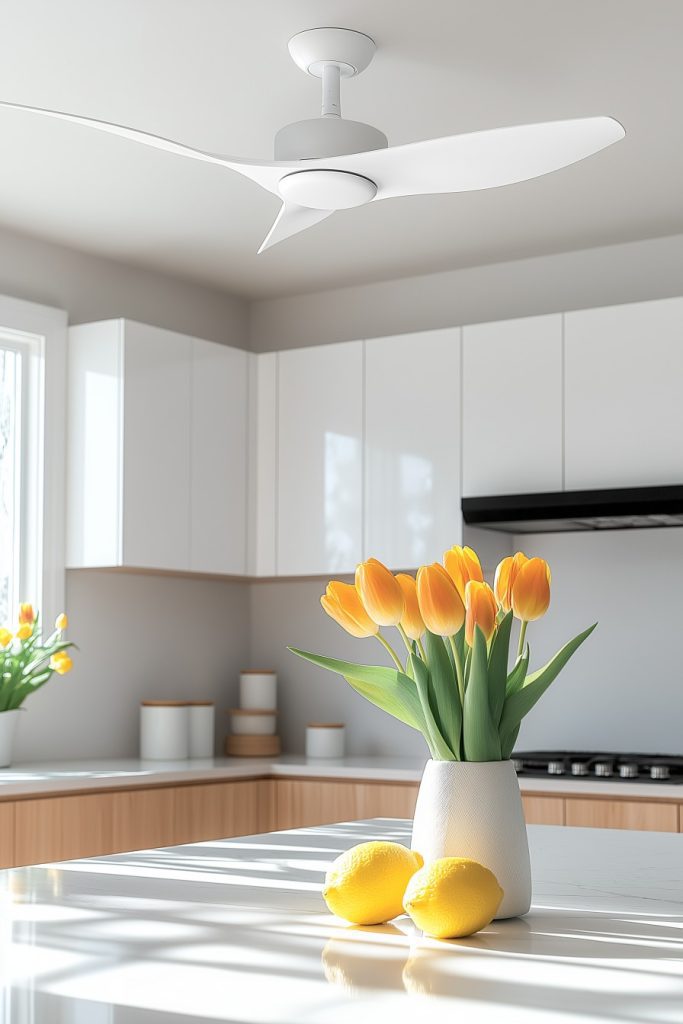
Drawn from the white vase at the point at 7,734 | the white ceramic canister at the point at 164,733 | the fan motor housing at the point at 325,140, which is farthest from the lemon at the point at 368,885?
the white ceramic canister at the point at 164,733

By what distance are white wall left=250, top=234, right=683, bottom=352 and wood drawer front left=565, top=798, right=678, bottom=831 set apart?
176 centimetres

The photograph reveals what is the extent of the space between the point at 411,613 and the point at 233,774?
9.41 ft

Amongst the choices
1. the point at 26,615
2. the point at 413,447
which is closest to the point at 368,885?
the point at 26,615

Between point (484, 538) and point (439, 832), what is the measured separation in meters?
2.98

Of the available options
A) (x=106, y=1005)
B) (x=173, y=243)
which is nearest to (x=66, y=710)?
(x=173, y=243)

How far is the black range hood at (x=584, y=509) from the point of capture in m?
3.94

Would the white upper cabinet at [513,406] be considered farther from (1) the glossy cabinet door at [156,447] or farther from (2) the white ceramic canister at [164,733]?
(2) the white ceramic canister at [164,733]

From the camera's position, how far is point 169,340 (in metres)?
4.48

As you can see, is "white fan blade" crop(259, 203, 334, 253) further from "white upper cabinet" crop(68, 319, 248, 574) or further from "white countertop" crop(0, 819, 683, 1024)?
"white upper cabinet" crop(68, 319, 248, 574)

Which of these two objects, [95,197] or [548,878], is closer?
[548,878]

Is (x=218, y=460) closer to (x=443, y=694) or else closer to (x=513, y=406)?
(x=513, y=406)

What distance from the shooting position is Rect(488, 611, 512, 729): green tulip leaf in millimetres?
1523

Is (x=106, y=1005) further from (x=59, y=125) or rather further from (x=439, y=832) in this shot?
(x=59, y=125)

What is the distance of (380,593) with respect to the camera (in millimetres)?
1445
